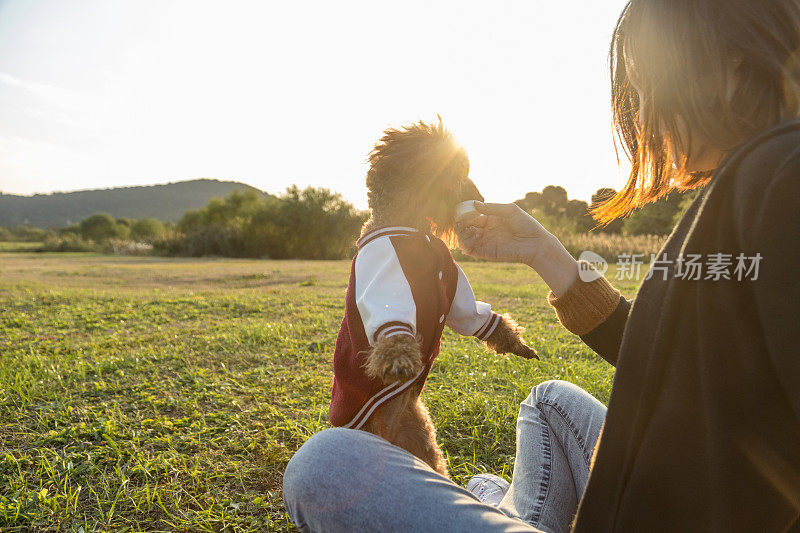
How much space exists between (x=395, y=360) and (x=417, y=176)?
3.29 feet

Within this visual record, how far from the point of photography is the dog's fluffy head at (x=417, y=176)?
2402mm

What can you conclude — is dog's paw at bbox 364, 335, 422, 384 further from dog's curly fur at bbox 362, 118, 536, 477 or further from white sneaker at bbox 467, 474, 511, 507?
white sneaker at bbox 467, 474, 511, 507

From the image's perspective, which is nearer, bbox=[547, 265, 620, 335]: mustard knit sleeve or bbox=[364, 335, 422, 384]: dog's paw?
bbox=[364, 335, 422, 384]: dog's paw

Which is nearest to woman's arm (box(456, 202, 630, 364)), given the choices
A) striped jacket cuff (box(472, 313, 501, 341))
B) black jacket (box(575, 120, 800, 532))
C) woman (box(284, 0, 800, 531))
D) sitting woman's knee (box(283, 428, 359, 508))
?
striped jacket cuff (box(472, 313, 501, 341))

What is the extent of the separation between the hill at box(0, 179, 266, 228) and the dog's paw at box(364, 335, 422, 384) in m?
102

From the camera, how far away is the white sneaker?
2.13 metres

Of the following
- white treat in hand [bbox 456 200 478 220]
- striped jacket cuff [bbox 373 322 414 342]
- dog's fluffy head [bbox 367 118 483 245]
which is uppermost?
dog's fluffy head [bbox 367 118 483 245]

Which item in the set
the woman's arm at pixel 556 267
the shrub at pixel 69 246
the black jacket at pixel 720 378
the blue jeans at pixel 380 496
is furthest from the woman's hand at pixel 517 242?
the shrub at pixel 69 246

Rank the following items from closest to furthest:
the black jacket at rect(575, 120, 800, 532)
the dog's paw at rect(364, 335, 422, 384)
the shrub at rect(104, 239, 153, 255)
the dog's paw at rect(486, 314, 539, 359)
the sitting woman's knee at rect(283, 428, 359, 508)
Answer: the black jacket at rect(575, 120, 800, 532) < the sitting woman's knee at rect(283, 428, 359, 508) < the dog's paw at rect(364, 335, 422, 384) < the dog's paw at rect(486, 314, 539, 359) < the shrub at rect(104, 239, 153, 255)

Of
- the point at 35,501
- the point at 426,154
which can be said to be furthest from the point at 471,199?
the point at 35,501

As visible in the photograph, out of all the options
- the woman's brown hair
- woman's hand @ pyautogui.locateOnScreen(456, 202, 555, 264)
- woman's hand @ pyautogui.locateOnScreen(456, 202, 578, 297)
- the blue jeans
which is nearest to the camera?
the woman's brown hair

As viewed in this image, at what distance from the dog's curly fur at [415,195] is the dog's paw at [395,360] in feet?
1.19

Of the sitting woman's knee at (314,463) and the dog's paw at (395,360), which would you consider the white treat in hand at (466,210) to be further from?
the sitting woman's knee at (314,463)

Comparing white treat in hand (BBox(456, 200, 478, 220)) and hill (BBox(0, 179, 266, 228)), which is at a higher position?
hill (BBox(0, 179, 266, 228))
